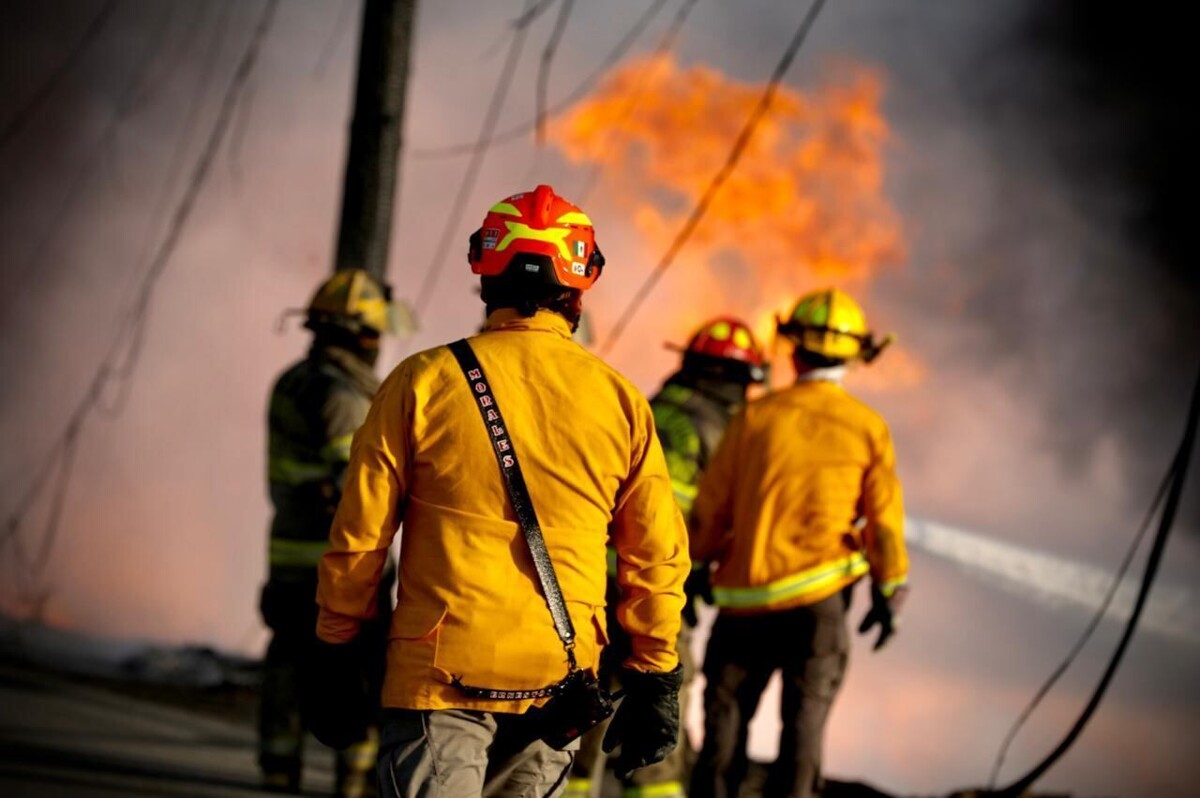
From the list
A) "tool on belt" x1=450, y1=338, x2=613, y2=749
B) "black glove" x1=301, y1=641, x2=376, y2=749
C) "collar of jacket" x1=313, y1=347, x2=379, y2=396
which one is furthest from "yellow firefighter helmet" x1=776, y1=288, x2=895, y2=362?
"black glove" x1=301, y1=641, x2=376, y2=749

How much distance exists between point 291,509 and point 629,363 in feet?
21.0

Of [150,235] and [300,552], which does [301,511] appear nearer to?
[300,552]

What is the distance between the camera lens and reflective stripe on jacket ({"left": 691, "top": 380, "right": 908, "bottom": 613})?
543 cm

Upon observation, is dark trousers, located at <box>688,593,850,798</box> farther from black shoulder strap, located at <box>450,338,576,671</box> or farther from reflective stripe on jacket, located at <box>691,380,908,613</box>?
black shoulder strap, located at <box>450,338,576,671</box>

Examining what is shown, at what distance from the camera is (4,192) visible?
13.0 meters

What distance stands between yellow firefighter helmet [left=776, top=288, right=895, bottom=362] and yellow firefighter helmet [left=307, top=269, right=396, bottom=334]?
1787 millimetres

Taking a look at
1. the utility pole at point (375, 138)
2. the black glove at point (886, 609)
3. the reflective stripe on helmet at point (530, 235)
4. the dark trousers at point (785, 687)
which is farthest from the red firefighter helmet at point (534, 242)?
the utility pole at point (375, 138)

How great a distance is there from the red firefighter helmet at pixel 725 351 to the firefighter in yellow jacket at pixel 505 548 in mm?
3314

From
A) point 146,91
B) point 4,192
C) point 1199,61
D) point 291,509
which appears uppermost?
point 1199,61

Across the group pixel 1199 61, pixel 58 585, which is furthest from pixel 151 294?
pixel 1199 61

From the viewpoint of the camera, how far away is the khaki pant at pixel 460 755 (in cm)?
304

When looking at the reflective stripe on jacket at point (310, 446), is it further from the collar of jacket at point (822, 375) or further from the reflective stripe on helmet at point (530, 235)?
the reflective stripe on helmet at point (530, 235)

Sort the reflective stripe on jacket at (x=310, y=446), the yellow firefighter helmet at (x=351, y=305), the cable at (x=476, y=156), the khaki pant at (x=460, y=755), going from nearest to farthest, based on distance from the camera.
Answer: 1. the khaki pant at (x=460, y=755)
2. the reflective stripe on jacket at (x=310, y=446)
3. the yellow firefighter helmet at (x=351, y=305)
4. the cable at (x=476, y=156)

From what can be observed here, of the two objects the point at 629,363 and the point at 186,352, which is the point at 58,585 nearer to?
the point at 186,352
